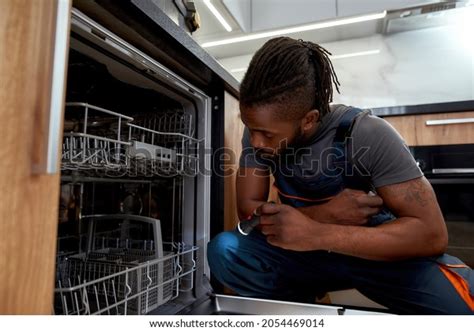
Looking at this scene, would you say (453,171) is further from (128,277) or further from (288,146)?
(128,277)

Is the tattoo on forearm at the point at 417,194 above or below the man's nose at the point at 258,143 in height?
below

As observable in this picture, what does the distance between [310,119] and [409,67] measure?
152 cm

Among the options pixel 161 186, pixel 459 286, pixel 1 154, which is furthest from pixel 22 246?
pixel 459 286

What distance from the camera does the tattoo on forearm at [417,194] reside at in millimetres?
701

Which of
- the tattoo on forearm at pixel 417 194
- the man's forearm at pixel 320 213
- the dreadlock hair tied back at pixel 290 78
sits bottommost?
the man's forearm at pixel 320 213

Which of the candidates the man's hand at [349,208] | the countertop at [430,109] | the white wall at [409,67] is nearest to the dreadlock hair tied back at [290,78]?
the man's hand at [349,208]

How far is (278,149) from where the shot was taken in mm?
824

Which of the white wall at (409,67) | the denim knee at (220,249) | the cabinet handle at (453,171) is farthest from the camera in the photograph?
the white wall at (409,67)

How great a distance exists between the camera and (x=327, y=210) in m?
0.81

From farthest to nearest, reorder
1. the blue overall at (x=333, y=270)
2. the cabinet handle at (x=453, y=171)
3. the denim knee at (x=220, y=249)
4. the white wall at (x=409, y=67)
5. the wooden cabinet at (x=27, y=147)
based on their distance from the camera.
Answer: the white wall at (x=409, y=67) → the cabinet handle at (x=453, y=171) → the denim knee at (x=220, y=249) → the blue overall at (x=333, y=270) → the wooden cabinet at (x=27, y=147)

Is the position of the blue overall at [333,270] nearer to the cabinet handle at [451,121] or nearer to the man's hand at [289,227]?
the man's hand at [289,227]

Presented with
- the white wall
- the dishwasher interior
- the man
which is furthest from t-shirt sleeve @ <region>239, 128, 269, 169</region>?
the white wall

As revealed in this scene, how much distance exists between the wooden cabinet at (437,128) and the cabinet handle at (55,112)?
1.41 m

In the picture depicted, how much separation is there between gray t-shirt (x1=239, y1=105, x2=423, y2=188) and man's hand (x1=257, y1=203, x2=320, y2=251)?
0.13 meters
